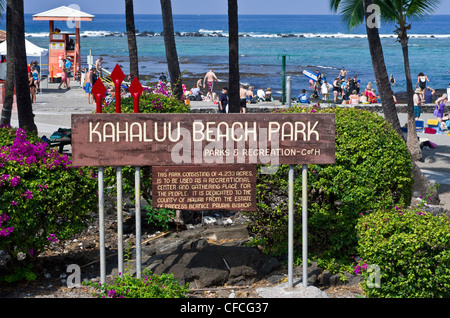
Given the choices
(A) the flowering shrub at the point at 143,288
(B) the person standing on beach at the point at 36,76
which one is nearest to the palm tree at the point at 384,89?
(A) the flowering shrub at the point at 143,288

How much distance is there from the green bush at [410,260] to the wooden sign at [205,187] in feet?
5.25

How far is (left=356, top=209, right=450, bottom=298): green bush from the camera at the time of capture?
24.5 ft

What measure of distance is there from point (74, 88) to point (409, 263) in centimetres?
2857

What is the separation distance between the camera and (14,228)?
320 inches

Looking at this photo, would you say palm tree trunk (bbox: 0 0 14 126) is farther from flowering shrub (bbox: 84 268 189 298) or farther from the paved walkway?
flowering shrub (bbox: 84 268 189 298)

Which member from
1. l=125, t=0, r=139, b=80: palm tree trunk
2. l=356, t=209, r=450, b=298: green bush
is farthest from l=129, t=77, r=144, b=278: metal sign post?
l=125, t=0, r=139, b=80: palm tree trunk

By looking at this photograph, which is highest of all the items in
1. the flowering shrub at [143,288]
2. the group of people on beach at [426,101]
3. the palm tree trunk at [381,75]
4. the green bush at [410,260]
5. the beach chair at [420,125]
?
the palm tree trunk at [381,75]

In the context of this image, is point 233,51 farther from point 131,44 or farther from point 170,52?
point 131,44

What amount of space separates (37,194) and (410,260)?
4.36 metres

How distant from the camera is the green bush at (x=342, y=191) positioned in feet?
29.6

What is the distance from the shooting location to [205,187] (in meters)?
8.24

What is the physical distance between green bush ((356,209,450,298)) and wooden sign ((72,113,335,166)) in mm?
1199

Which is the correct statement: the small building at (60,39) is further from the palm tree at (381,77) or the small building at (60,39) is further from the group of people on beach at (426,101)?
the palm tree at (381,77)
